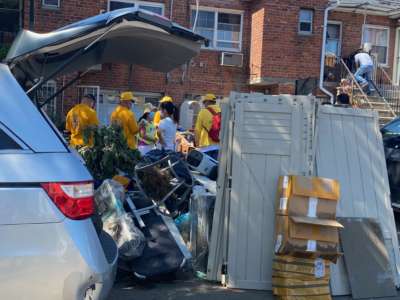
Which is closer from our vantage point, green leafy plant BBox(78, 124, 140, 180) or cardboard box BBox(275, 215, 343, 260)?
cardboard box BBox(275, 215, 343, 260)

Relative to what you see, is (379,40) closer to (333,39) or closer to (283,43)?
(333,39)

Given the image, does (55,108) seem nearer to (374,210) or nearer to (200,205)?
(200,205)

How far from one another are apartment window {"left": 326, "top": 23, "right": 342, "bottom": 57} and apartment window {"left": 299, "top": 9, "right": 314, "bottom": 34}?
1062 millimetres

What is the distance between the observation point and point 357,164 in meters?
5.77

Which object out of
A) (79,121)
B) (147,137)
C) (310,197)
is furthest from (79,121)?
(310,197)

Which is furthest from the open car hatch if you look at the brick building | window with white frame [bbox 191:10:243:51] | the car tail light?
window with white frame [bbox 191:10:243:51]

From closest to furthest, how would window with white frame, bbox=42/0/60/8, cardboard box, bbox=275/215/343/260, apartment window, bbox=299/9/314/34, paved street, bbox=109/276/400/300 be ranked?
cardboard box, bbox=275/215/343/260 < paved street, bbox=109/276/400/300 < window with white frame, bbox=42/0/60/8 < apartment window, bbox=299/9/314/34

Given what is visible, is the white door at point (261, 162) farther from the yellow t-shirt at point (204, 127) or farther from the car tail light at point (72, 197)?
the yellow t-shirt at point (204, 127)

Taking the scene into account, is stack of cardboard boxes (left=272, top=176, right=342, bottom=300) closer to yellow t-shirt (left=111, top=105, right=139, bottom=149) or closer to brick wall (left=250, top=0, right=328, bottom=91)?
yellow t-shirt (left=111, top=105, right=139, bottom=149)

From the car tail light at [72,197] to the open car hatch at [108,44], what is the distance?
1248 millimetres

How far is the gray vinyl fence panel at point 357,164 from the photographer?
5629 mm

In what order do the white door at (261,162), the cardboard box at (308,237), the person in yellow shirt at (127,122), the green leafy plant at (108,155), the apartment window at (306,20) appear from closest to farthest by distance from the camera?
the cardboard box at (308,237), the white door at (261,162), the green leafy plant at (108,155), the person in yellow shirt at (127,122), the apartment window at (306,20)

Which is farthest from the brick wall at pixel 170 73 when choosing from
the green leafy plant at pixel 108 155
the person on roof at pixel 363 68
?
the green leafy plant at pixel 108 155

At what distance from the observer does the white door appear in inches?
212
